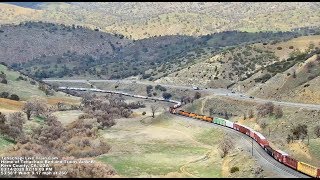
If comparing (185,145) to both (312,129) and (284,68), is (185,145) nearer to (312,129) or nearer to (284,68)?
(312,129)

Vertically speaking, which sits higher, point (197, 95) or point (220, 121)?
point (197, 95)

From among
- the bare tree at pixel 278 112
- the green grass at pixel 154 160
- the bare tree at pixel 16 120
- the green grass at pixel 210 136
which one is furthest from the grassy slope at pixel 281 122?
the bare tree at pixel 16 120

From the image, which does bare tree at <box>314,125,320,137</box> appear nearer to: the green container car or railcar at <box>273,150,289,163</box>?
railcar at <box>273,150,289,163</box>

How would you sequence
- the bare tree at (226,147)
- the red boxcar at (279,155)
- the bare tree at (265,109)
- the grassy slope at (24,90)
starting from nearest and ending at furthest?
the red boxcar at (279,155) < the bare tree at (226,147) < the bare tree at (265,109) < the grassy slope at (24,90)

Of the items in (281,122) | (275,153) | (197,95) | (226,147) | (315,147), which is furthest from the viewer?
(197,95)

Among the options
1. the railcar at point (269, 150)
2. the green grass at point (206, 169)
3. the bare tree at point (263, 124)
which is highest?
the bare tree at point (263, 124)

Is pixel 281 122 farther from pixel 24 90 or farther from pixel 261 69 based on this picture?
pixel 24 90

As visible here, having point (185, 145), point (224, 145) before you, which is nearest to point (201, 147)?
point (185, 145)

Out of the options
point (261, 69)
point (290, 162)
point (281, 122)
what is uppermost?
point (261, 69)

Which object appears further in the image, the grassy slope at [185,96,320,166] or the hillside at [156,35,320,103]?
the hillside at [156,35,320,103]

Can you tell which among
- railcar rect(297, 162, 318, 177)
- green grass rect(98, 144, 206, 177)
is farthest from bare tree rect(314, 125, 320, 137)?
railcar rect(297, 162, 318, 177)

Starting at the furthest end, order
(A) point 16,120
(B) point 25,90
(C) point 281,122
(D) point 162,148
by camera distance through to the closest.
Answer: (B) point 25,90 < (C) point 281,122 < (A) point 16,120 < (D) point 162,148

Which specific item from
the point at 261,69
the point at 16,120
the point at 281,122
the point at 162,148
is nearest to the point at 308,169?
the point at 162,148

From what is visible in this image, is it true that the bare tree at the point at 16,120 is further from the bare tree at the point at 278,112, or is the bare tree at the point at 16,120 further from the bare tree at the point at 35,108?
the bare tree at the point at 278,112
